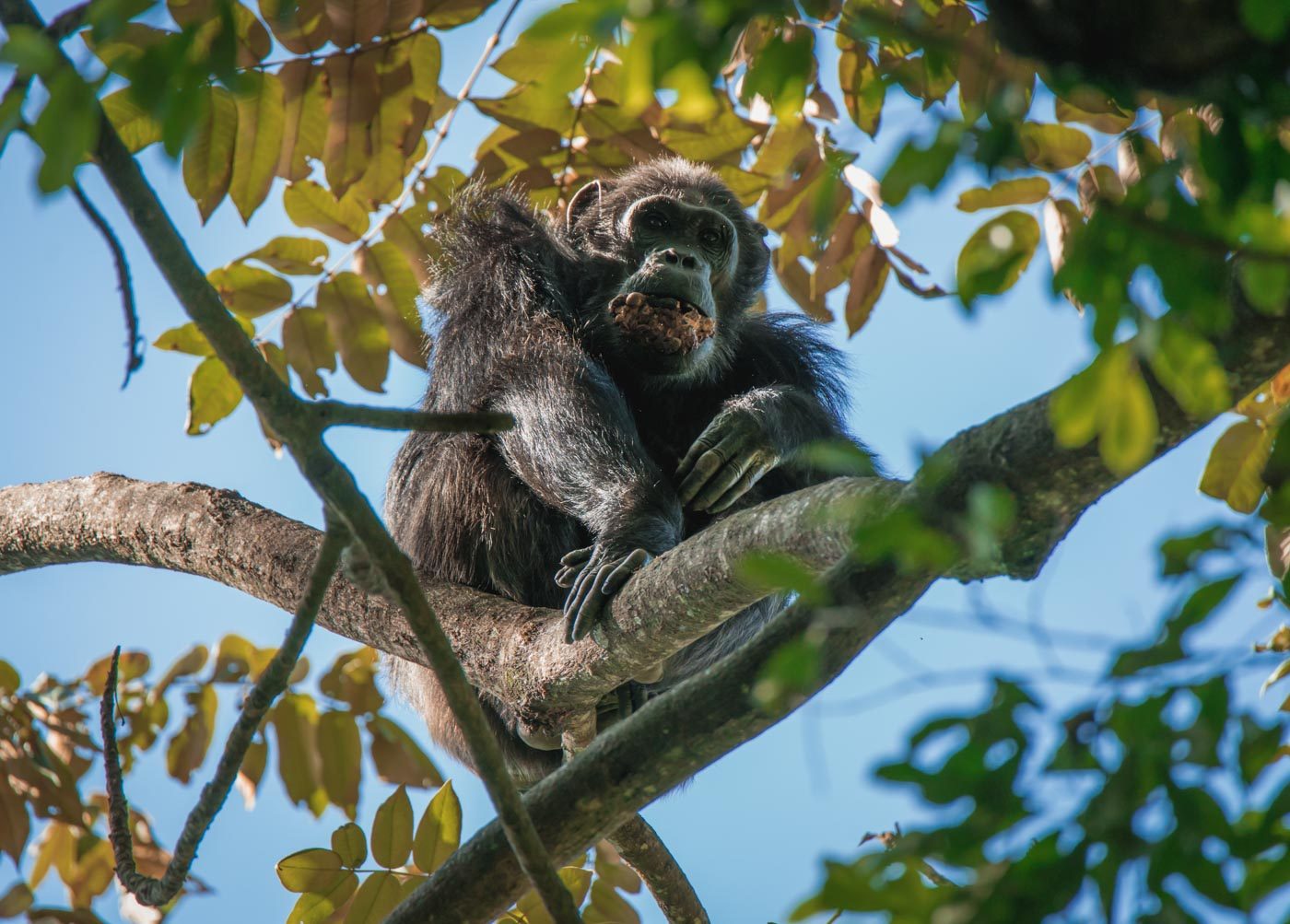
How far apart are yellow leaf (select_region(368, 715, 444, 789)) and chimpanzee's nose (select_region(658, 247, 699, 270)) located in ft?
6.78

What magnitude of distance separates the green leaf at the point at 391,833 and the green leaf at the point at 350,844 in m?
0.06

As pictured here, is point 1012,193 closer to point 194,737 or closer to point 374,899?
point 374,899

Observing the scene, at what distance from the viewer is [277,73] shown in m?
3.32

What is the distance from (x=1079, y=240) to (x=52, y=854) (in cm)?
522

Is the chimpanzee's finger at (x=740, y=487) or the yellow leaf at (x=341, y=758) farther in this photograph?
the yellow leaf at (x=341, y=758)

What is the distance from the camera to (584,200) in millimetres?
5289

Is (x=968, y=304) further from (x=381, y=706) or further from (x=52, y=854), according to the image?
(x=52, y=854)

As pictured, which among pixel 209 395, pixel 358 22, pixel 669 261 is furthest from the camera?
pixel 669 261

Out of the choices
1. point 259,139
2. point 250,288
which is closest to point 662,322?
point 250,288

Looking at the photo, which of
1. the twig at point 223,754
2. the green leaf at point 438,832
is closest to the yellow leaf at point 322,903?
the green leaf at point 438,832

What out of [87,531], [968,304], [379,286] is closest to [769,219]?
[379,286]

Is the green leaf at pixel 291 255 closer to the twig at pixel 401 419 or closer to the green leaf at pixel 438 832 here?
the green leaf at pixel 438 832

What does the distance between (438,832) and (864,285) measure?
7.60ft

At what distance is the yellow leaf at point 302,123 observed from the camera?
3.30m
